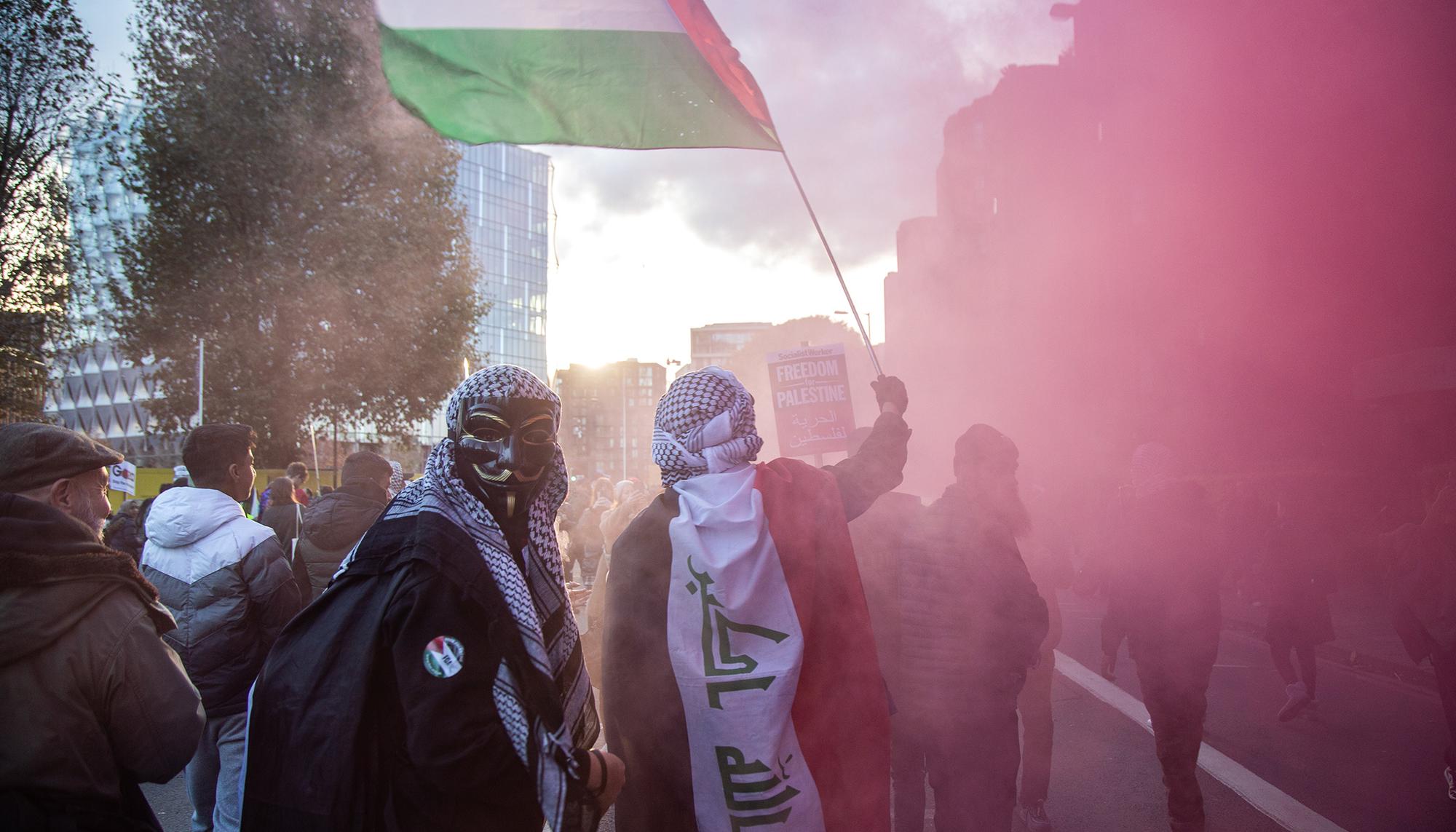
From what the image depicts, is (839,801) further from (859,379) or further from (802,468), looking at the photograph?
(859,379)

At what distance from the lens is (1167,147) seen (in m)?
11.8

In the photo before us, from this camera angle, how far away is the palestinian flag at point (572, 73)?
12.3 ft

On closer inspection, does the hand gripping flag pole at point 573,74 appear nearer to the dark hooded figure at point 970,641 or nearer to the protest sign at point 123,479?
the dark hooded figure at point 970,641

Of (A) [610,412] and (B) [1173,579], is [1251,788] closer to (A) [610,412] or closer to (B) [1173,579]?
(B) [1173,579]

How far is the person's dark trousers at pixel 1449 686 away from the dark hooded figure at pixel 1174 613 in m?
1.24

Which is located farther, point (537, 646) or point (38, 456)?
point (38, 456)

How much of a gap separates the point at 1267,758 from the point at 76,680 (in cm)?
572

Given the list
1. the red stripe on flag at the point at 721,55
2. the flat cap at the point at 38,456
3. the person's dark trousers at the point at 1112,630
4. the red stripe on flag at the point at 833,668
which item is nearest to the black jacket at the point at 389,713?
the red stripe on flag at the point at 833,668

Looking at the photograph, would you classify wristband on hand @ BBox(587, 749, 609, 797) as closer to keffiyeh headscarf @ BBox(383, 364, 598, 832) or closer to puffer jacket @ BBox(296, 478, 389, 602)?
keffiyeh headscarf @ BBox(383, 364, 598, 832)

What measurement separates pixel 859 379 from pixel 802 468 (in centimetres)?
3971

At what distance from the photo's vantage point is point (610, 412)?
12550 centimetres

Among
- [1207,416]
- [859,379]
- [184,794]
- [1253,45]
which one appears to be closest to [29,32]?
[184,794]

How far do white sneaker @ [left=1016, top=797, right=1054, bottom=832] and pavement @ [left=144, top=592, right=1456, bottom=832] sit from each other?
10 cm

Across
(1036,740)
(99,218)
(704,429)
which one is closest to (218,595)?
(704,429)
